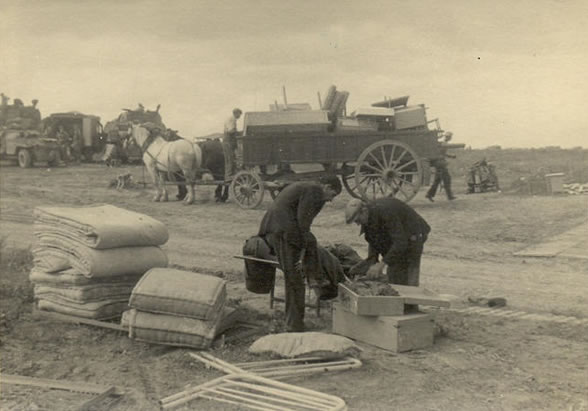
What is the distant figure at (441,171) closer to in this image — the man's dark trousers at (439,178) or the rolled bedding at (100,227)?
the man's dark trousers at (439,178)

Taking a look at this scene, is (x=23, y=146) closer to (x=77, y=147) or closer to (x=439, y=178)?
(x=77, y=147)

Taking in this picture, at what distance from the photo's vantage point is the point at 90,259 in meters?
5.63

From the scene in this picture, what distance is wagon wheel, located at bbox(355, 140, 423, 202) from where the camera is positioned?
11258 millimetres

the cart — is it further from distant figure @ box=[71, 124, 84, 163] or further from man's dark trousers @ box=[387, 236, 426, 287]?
distant figure @ box=[71, 124, 84, 163]

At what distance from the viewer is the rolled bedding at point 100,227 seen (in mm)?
5672

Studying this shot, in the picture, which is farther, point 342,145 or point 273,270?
point 342,145

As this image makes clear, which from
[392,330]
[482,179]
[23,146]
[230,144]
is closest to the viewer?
[392,330]

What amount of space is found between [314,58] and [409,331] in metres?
3.96

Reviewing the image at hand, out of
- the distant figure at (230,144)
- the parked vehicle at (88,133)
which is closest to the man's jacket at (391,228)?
the distant figure at (230,144)

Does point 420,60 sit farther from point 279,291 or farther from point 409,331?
point 409,331

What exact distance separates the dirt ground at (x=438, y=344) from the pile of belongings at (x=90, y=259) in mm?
244

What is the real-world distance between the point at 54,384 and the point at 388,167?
7.84m

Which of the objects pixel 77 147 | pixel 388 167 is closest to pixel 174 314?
pixel 388 167

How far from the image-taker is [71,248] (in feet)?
19.1
